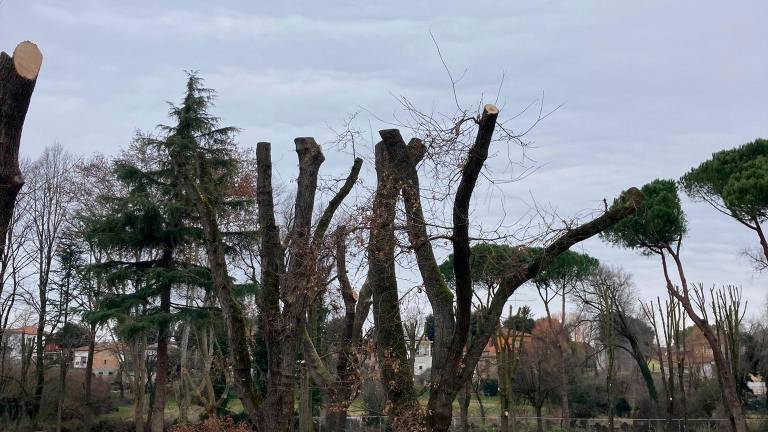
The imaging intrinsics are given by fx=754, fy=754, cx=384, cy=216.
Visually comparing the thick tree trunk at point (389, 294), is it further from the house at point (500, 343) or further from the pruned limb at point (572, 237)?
the house at point (500, 343)

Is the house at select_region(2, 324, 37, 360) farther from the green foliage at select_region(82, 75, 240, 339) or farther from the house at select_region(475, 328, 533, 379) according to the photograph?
the house at select_region(475, 328, 533, 379)

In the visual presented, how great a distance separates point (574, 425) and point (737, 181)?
35.2ft

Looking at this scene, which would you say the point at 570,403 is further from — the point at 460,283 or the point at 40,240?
the point at 460,283

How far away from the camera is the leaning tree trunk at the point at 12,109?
3.94 m

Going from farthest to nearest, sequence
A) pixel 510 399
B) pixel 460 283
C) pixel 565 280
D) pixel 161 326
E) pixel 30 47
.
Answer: pixel 565 280 → pixel 510 399 → pixel 161 326 → pixel 460 283 → pixel 30 47

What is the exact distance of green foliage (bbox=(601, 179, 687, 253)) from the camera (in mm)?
21516

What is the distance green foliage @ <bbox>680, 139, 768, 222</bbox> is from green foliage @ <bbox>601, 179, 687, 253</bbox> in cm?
73

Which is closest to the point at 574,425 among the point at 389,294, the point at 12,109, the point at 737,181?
the point at 737,181

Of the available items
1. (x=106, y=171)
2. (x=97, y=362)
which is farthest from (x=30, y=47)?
(x=97, y=362)

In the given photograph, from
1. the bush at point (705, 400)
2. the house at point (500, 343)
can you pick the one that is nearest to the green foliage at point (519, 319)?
the house at point (500, 343)

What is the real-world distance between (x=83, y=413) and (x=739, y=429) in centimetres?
2153

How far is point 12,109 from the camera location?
3959 mm

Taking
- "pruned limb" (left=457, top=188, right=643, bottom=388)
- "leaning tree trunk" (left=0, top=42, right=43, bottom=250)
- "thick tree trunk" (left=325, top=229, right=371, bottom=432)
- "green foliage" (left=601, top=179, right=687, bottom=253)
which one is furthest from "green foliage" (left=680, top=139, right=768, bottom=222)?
"leaning tree trunk" (left=0, top=42, right=43, bottom=250)

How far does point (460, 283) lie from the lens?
584 cm
